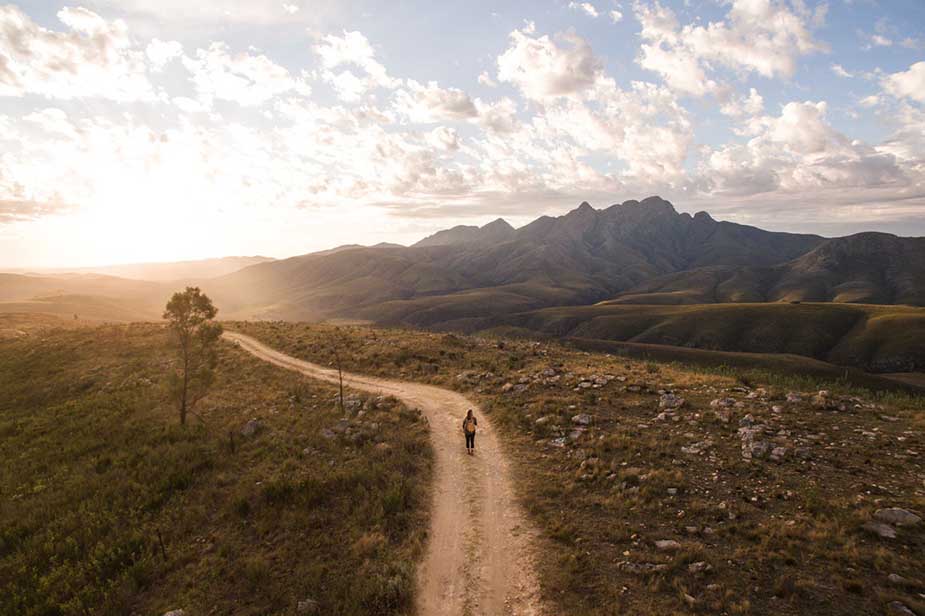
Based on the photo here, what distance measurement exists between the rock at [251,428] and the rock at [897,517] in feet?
94.1

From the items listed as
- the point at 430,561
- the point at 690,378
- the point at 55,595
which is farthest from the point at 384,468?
the point at 690,378

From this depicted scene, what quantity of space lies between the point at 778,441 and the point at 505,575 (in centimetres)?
1401

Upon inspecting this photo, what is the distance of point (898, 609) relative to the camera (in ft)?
33.5

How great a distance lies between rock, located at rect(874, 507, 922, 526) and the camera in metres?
13.0

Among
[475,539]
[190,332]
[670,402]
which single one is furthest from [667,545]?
[190,332]

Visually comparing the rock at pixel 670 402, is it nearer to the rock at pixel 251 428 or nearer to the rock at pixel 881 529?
the rock at pixel 881 529

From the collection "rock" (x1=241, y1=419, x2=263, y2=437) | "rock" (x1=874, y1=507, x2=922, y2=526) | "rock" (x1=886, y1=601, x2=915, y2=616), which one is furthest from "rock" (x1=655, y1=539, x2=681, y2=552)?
"rock" (x1=241, y1=419, x2=263, y2=437)

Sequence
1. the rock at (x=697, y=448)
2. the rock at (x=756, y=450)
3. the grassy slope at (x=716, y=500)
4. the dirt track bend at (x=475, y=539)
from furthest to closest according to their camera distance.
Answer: the rock at (x=697, y=448)
the rock at (x=756, y=450)
the dirt track bend at (x=475, y=539)
the grassy slope at (x=716, y=500)

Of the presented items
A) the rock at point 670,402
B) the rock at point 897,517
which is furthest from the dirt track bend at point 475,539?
the rock at point 897,517

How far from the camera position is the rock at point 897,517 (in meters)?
13.0

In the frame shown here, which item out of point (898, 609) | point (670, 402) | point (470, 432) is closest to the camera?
point (898, 609)

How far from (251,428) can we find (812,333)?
217m

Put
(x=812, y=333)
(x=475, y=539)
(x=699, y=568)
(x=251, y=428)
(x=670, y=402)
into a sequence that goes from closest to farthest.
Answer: (x=699, y=568) → (x=475, y=539) → (x=670, y=402) → (x=251, y=428) → (x=812, y=333)

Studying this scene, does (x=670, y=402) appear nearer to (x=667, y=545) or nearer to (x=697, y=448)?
(x=697, y=448)
